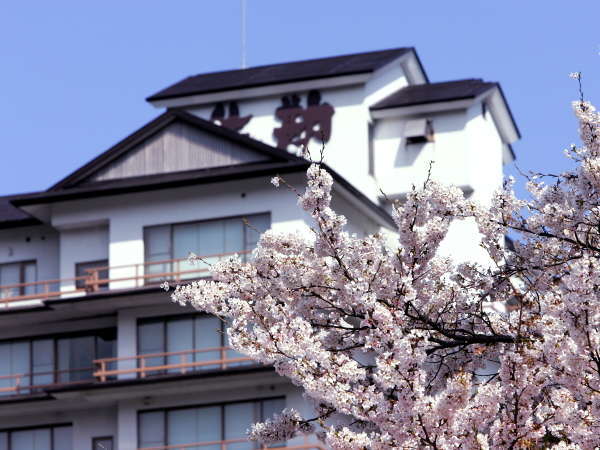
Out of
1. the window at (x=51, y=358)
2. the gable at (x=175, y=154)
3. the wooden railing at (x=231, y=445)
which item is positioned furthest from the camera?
the window at (x=51, y=358)

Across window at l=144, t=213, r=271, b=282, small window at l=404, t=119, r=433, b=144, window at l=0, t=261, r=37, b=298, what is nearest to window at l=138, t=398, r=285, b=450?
window at l=144, t=213, r=271, b=282

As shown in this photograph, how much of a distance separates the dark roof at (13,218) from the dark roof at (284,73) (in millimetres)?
8774

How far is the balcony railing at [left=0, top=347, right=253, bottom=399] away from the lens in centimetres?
5204

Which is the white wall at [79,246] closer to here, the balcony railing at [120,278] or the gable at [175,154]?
the balcony railing at [120,278]

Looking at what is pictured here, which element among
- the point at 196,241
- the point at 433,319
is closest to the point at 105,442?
the point at 196,241

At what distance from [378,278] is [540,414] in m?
2.82

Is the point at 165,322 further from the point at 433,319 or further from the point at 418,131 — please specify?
the point at 433,319

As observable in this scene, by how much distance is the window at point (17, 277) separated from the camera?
5769cm

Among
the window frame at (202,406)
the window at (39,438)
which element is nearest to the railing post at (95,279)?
the window frame at (202,406)

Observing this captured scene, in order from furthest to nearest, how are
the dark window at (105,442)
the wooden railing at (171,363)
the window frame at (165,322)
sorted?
1. the dark window at (105,442)
2. the window frame at (165,322)
3. the wooden railing at (171,363)

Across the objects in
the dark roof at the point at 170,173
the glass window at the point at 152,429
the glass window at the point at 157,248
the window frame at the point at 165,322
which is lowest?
the glass window at the point at 152,429

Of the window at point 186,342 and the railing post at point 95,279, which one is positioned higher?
the railing post at point 95,279

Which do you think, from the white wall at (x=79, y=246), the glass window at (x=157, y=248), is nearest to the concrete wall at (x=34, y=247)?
the white wall at (x=79, y=246)

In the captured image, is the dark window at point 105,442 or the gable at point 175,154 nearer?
the dark window at point 105,442
